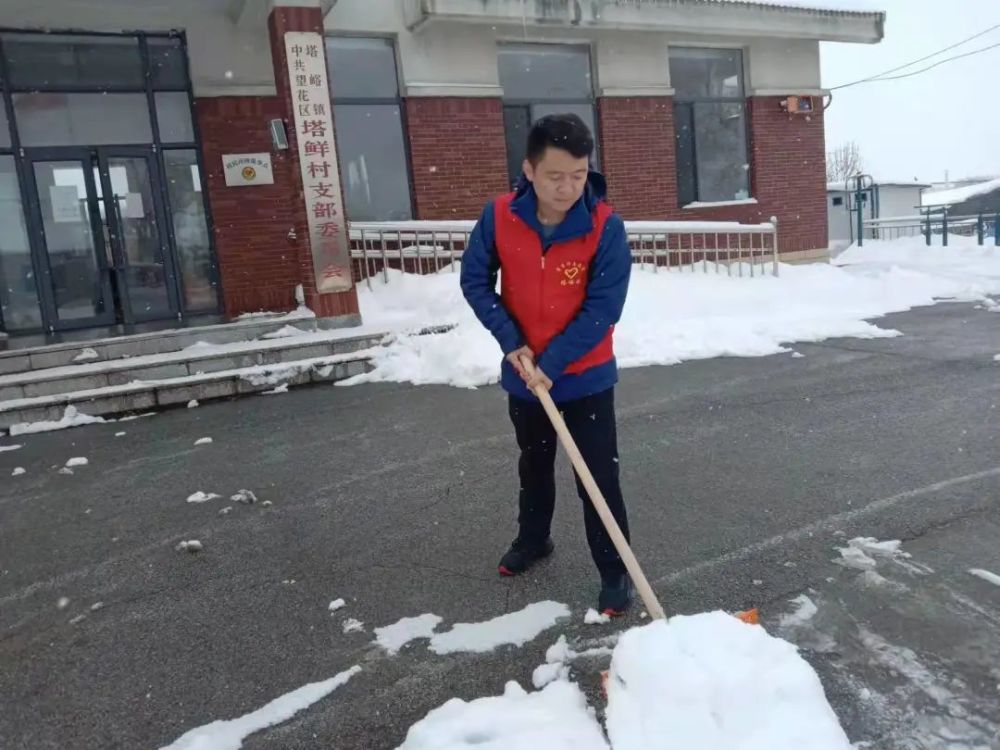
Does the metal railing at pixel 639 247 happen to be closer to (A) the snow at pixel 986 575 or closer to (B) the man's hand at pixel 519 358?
(B) the man's hand at pixel 519 358

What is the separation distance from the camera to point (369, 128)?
10.7 meters

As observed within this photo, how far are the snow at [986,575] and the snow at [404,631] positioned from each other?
2.05 metres

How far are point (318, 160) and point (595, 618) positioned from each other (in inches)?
274

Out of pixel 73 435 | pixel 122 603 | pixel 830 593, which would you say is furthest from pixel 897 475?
pixel 73 435

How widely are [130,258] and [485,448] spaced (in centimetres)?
705

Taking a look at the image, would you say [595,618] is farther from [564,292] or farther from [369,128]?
[369,128]

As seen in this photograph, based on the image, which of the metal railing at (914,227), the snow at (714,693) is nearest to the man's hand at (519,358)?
the snow at (714,693)

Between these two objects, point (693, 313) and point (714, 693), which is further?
point (693, 313)

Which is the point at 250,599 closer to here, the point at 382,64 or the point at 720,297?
the point at 720,297

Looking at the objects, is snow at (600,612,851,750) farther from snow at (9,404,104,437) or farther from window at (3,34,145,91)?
window at (3,34,145,91)

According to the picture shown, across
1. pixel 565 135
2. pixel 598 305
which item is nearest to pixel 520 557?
pixel 598 305

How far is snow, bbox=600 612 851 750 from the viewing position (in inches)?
69.4

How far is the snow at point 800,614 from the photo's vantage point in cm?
257

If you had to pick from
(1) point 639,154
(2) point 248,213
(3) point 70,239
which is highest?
(1) point 639,154
